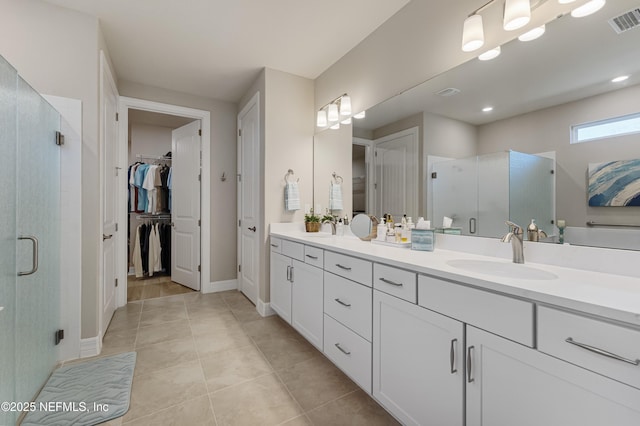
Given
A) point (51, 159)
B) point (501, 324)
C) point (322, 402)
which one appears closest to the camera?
point (501, 324)

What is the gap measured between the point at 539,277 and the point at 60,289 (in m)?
2.96

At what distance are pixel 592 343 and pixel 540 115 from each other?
1078mm

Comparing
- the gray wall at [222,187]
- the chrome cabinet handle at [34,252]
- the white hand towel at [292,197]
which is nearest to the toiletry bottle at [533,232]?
the white hand towel at [292,197]

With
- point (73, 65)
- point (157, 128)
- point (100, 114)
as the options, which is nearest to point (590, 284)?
point (100, 114)

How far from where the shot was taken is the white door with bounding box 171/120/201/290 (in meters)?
3.71

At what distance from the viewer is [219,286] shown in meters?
3.74

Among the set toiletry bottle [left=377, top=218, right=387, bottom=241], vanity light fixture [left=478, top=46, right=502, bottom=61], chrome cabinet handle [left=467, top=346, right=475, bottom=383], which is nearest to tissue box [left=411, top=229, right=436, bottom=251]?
toiletry bottle [left=377, top=218, right=387, bottom=241]

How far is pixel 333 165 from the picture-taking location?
2.87m

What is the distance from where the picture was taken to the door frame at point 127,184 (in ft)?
10.3

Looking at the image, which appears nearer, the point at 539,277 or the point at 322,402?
the point at 539,277

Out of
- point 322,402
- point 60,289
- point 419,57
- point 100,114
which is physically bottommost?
point 322,402

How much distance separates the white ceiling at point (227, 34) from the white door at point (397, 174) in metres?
0.97

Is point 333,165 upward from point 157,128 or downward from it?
downward

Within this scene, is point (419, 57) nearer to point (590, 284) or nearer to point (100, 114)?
point (590, 284)
